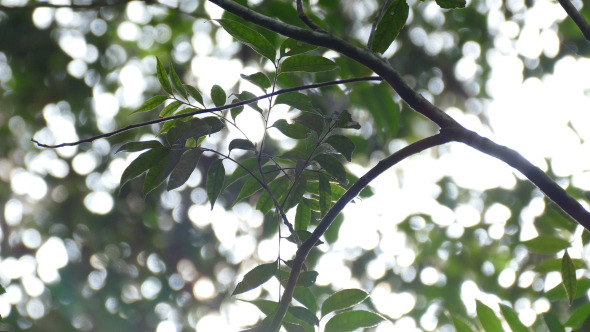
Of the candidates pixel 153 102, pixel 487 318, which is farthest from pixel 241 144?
pixel 487 318

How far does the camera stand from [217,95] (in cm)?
93

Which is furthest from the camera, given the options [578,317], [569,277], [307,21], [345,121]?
[578,317]

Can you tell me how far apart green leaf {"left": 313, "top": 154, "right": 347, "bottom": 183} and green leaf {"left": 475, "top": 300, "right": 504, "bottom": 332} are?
40 cm

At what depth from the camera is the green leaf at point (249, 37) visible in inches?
32.5

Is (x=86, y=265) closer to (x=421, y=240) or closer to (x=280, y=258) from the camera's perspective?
(x=421, y=240)

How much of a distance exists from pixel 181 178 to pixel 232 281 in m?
2.89

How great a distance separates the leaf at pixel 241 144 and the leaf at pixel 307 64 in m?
0.15

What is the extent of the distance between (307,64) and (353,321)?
47 cm

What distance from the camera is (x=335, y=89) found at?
5.61 feet

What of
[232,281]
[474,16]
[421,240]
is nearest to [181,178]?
[421,240]

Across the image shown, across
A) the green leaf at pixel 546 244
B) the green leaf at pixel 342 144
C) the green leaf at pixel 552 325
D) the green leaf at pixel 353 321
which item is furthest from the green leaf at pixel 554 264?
the green leaf at pixel 342 144

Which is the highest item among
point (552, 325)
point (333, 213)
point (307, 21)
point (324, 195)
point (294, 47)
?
point (294, 47)

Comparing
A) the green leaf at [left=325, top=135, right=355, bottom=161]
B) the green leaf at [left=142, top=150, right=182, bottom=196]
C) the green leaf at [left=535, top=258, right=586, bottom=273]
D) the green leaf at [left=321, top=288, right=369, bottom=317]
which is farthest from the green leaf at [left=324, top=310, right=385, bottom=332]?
the green leaf at [left=535, top=258, right=586, bottom=273]

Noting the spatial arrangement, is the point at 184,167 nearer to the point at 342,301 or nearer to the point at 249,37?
the point at 249,37
